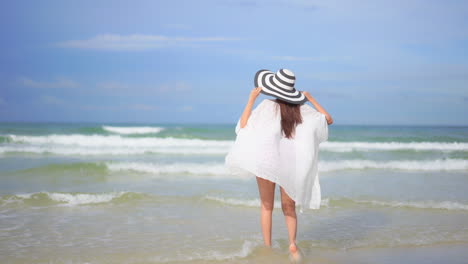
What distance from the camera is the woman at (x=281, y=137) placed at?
363cm

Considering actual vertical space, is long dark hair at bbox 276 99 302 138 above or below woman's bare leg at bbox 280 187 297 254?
above

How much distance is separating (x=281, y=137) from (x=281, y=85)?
0.50 m

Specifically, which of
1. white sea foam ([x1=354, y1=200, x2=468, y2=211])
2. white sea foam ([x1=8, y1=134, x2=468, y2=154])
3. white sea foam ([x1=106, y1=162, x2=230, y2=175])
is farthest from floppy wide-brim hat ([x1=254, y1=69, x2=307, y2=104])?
white sea foam ([x1=8, y1=134, x2=468, y2=154])

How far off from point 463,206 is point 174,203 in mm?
4791

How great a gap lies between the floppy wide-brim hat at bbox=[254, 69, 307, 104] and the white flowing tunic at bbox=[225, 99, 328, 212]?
0.17 m

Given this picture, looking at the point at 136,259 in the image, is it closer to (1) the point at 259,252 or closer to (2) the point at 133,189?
(1) the point at 259,252

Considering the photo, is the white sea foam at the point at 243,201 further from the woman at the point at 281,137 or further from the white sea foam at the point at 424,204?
the woman at the point at 281,137

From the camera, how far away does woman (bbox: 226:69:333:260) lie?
3631 millimetres

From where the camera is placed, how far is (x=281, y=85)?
11.6ft

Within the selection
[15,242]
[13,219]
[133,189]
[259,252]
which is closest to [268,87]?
[259,252]

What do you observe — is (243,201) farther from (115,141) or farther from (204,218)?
(115,141)

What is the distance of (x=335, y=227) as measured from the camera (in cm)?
559

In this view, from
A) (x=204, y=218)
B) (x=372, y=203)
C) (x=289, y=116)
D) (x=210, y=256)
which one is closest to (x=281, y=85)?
(x=289, y=116)

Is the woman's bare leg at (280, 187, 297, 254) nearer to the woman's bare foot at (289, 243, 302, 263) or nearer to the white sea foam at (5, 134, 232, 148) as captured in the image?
the woman's bare foot at (289, 243, 302, 263)
